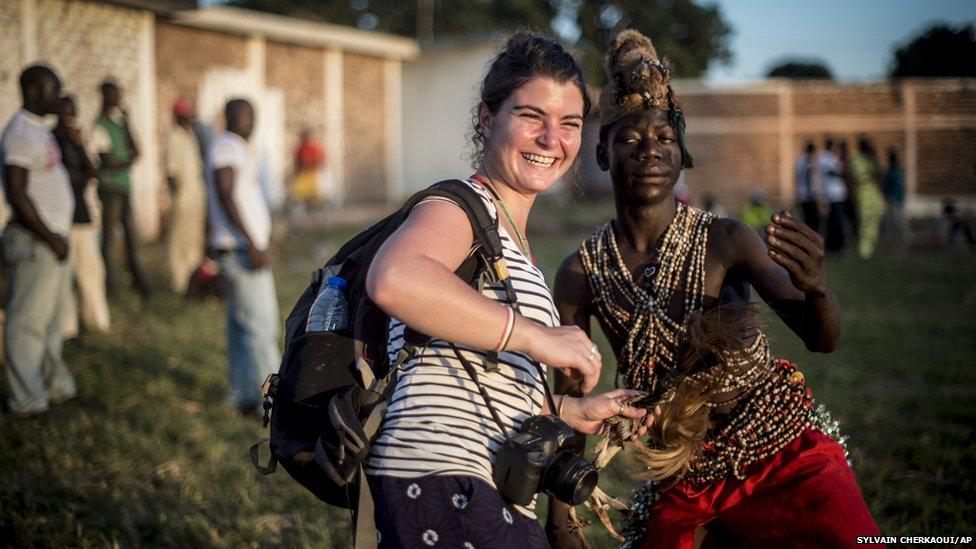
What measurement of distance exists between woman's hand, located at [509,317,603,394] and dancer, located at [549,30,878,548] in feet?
2.18

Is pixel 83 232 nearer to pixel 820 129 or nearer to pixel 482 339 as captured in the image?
pixel 482 339

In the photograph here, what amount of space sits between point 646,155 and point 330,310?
4.08 ft

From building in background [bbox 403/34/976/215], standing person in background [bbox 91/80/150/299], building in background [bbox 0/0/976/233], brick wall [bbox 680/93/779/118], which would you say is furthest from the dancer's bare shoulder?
brick wall [bbox 680/93/779/118]

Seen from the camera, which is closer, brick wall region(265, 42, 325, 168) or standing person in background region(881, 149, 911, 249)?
standing person in background region(881, 149, 911, 249)

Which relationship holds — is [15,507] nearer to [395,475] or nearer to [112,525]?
[112,525]

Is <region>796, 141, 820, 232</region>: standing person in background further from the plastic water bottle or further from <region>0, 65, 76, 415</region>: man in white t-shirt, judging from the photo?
the plastic water bottle

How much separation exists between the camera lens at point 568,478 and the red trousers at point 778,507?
Result: 29.1 inches

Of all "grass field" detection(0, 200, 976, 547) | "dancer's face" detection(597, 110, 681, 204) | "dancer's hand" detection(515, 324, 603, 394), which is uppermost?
"dancer's face" detection(597, 110, 681, 204)

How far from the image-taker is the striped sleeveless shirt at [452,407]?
2.08 meters

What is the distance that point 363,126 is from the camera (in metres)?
20.5

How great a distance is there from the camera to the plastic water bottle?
7.05 ft

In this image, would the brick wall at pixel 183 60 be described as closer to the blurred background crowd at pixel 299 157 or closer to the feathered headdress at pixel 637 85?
the blurred background crowd at pixel 299 157

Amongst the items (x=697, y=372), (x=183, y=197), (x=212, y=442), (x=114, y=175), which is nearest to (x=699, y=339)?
(x=697, y=372)

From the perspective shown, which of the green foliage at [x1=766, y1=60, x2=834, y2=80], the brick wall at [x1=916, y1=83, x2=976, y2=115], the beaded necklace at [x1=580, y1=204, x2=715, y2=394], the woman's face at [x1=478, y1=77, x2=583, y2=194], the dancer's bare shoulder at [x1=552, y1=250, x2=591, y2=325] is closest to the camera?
the woman's face at [x1=478, y1=77, x2=583, y2=194]
